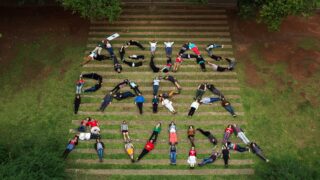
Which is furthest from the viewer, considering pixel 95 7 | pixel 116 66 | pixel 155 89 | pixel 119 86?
pixel 116 66

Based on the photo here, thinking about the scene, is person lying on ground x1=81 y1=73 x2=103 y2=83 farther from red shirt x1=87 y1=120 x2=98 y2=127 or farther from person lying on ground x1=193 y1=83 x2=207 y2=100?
person lying on ground x1=193 y1=83 x2=207 y2=100

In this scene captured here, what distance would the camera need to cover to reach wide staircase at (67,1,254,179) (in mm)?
26781

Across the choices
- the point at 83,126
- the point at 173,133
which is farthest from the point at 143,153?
the point at 83,126

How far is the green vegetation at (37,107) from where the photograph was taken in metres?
24.3

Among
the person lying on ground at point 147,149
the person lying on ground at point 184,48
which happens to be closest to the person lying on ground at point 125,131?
the person lying on ground at point 147,149

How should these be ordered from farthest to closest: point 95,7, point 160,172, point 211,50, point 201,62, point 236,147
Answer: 1. point 211,50
2. point 201,62
3. point 95,7
4. point 236,147
5. point 160,172

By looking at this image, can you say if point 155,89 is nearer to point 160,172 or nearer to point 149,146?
point 149,146

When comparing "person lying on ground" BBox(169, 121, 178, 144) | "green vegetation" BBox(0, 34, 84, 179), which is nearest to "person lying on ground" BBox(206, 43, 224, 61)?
"person lying on ground" BBox(169, 121, 178, 144)

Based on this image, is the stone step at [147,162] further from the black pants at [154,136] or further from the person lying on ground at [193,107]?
the person lying on ground at [193,107]

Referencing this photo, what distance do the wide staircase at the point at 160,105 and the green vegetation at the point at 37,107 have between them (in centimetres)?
129

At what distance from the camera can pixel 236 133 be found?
28031 mm

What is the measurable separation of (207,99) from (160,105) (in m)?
3.19

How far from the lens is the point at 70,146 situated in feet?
88.5

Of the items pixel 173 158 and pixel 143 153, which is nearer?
Answer: pixel 173 158
